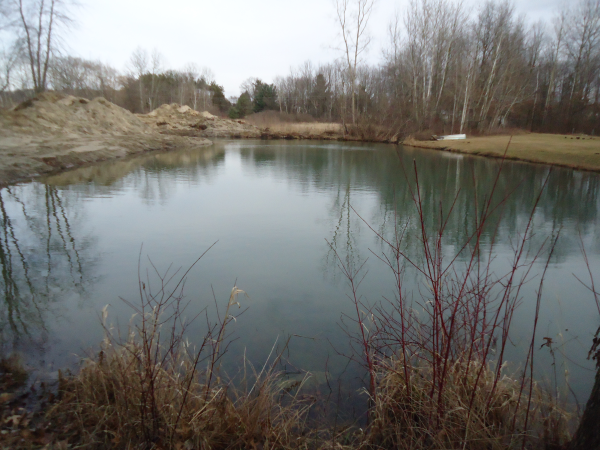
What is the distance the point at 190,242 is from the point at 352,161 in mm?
11778

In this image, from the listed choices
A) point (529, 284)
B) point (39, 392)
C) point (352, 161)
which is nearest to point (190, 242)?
point (39, 392)

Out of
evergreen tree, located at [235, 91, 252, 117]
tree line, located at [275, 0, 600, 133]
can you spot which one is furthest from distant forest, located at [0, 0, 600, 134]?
evergreen tree, located at [235, 91, 252, 117]

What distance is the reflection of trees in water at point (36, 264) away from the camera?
3.24m

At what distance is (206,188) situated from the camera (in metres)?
9.69

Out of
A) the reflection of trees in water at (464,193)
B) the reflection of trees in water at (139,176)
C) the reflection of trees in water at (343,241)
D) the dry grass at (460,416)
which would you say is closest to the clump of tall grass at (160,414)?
the dry grass at (460,416)

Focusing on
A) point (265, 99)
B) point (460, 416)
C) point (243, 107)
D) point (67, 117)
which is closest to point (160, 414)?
point (460, 416)

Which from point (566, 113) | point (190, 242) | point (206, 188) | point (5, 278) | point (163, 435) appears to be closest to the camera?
point (163, 435)

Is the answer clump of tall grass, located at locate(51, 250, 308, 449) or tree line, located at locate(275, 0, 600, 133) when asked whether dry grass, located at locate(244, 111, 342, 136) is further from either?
clump of tall grass, located at locate(51, 250, 308, 449)

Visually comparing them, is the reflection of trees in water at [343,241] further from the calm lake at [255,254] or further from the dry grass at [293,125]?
the dry grass at [293,125]

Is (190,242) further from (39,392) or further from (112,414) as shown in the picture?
(112,414)

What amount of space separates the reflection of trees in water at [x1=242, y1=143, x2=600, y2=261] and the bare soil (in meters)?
6.49

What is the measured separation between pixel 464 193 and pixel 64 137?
47.8 ft

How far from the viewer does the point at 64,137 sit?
14.2 meters

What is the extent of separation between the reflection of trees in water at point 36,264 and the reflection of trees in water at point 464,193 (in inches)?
138
